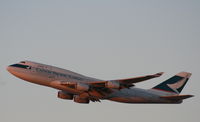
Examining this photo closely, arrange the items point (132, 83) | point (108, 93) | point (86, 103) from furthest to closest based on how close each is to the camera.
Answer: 1. point (86, 103)
2. point (108, 93)
3. point (132, 83)

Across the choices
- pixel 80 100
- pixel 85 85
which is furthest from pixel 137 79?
pixel 80 100

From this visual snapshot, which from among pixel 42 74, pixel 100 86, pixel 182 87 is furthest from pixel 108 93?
pixel 182 87

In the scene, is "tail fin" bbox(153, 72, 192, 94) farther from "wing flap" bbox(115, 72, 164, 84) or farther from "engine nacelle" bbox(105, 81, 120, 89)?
"engine nacelle" bbox(105, 81, 120, 89)

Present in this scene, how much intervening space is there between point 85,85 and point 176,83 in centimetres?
1627

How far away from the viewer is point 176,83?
57500 mm

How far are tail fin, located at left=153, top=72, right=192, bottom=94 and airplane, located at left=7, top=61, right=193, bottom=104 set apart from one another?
7.23 feet

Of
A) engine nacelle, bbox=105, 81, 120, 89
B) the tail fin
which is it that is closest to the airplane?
engine nacelle, bbox=105, 81, 120, 89

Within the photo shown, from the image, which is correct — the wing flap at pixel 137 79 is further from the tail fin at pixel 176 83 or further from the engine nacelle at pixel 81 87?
the tail fin at pixel 176 83

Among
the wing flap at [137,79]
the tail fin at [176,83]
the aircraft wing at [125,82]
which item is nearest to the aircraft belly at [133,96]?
the tail fin at [176,83]

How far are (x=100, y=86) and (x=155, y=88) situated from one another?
11.5 m

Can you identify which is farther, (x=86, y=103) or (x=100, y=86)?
(x=86, y=103)

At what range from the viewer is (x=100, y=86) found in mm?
Result: 48688

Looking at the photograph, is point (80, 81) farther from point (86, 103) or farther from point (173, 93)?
point (173, 93)

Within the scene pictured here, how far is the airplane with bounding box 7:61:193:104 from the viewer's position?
4781 cm
